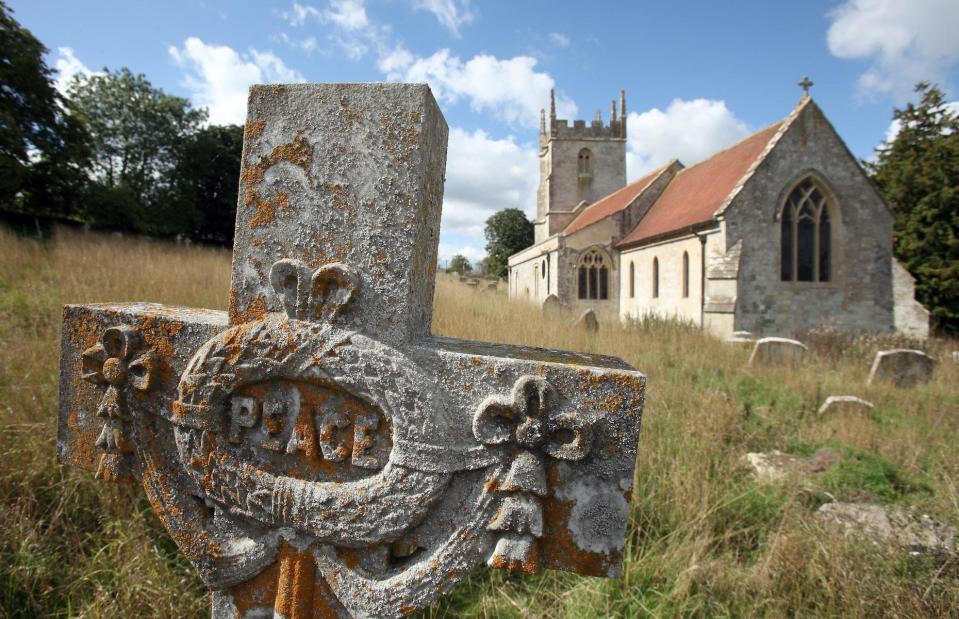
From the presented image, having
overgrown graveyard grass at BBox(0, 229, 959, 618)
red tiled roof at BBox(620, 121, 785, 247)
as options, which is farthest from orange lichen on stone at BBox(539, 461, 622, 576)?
red tiled roof at BBox(620, 121, 785, 247)

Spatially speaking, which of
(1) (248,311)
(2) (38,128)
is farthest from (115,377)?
(2) (38,128)

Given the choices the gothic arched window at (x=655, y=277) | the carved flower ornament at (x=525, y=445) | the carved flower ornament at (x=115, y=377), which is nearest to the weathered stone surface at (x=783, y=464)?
the carved flower ornament at (x=525, y=445)

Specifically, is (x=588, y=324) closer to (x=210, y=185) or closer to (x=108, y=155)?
(x=210, y=185)

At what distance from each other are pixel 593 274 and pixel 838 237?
992 centimetres

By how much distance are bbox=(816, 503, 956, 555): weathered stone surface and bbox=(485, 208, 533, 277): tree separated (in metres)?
57.3

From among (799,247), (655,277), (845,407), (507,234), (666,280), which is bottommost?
(845,407)

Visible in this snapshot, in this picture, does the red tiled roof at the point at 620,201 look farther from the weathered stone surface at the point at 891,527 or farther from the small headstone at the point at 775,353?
the weathered stone surface at the point at 891,527

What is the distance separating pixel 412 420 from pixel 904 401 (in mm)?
8398

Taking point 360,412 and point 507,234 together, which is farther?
point 507,234

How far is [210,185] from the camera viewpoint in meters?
27.9

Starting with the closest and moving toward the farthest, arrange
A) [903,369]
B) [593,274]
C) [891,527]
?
[891,527] → [903,369] → [593,274]

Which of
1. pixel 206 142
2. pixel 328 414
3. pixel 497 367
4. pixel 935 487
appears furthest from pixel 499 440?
pixel 206 142

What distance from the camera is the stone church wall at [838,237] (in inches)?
538

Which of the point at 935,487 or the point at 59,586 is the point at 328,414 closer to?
the point at 59,586
